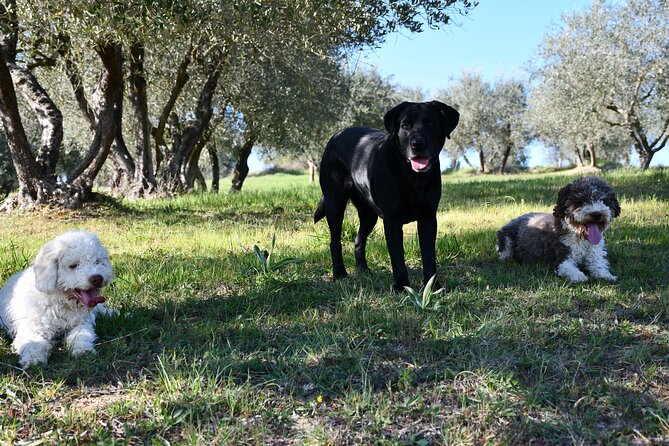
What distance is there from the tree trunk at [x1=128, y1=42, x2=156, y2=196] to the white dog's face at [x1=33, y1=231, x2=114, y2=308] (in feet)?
36.5

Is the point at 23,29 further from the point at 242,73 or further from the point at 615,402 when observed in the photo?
the point at 615,402

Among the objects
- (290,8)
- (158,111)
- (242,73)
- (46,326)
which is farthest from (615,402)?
(158,111)

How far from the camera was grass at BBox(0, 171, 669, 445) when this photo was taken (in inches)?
95.3

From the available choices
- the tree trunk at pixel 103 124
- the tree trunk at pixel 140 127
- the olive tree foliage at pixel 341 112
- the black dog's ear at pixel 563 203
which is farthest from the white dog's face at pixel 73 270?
the olive tree foliage at pixel 341 112

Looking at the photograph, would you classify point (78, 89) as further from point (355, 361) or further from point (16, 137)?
point (355, 361)

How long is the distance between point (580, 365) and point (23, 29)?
11.0 meters

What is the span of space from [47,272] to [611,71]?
76.2 ft

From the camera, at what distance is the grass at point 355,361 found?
242cm

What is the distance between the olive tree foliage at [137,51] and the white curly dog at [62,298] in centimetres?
448

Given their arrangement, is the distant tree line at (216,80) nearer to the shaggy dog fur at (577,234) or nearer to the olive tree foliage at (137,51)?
the olive tree foliage at (137,51)

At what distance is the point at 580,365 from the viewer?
9.77 ft

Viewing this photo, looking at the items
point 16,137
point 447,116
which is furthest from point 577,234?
point 16,137

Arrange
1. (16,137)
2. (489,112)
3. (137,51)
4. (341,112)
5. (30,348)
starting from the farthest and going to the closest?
(489,112), (341,112), (137,51), (16,137), (30,348)

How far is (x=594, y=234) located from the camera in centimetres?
506
